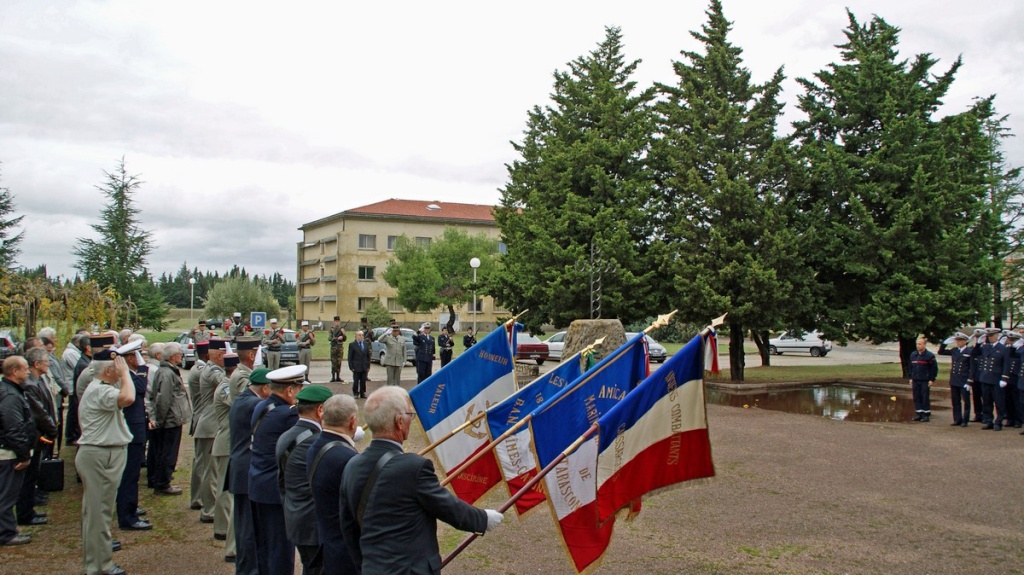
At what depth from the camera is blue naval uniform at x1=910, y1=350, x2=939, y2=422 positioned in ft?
50.5

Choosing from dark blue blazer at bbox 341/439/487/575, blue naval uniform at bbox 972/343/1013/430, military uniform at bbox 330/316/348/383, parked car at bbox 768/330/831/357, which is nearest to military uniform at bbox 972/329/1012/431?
blue naval uniform at bbox 972/343/1013/430

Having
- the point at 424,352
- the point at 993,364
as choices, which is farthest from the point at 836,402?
the point at 424,352

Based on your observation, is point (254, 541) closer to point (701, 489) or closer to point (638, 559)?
point (638, 559)

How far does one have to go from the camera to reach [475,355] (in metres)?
8.00

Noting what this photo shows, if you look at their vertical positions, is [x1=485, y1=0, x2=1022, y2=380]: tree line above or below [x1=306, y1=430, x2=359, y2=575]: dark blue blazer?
above

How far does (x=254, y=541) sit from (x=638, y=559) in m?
3.30

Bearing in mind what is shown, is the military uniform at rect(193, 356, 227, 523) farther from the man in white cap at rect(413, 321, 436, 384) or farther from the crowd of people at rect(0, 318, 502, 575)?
the man in white cap at rect(413, 321, 436, 384)

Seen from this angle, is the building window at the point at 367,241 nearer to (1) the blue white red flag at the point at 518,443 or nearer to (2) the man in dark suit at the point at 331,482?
(1) the blue white red flag at the point at 518,443

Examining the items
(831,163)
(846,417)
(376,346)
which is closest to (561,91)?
(831,163)

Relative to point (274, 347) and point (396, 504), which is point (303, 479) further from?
point (274, 347)

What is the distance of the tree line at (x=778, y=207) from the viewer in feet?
78.2

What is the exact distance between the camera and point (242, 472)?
588cm

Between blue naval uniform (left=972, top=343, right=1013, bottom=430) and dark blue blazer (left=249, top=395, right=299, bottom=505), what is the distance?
14.0 meters

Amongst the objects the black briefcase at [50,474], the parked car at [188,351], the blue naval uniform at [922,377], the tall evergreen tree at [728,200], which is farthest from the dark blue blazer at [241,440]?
the parked car at [188,351]
